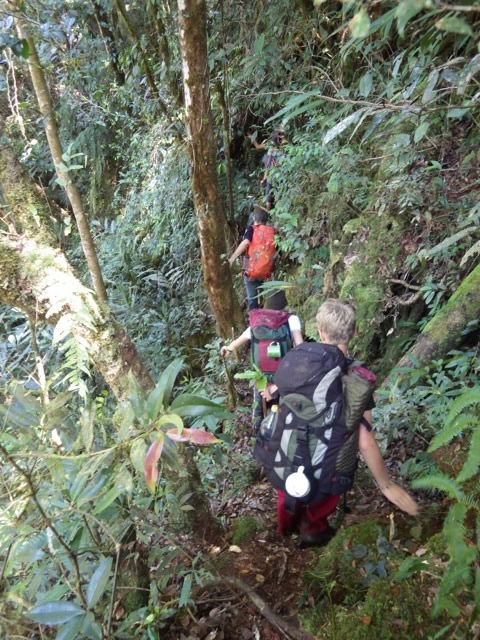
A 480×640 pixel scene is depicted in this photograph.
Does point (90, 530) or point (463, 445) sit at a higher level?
point (90, 530)

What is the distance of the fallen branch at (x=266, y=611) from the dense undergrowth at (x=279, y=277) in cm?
11

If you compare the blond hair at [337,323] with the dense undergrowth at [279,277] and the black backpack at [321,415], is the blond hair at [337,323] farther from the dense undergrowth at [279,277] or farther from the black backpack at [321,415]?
the dense undergrowth at [279,277]

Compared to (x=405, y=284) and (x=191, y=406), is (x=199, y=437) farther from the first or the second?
(x=405, y=284)

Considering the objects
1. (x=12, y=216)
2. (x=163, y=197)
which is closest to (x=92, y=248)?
(x=12, y=216)

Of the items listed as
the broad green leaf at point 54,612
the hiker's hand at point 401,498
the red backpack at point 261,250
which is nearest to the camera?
the broad green leaf at point 54,612

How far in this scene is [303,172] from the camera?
19.0ft

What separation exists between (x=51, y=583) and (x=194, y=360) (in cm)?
537

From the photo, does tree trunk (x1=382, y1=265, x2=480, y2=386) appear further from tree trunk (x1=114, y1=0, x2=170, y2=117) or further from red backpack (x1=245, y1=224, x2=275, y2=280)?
tree trunk (x1=114, y1=0, x2=170, y2=117)

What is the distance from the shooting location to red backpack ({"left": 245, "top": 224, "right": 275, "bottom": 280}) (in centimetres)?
610

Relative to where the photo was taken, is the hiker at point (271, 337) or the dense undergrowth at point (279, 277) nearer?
the dense undergrowth at point (279, 277)

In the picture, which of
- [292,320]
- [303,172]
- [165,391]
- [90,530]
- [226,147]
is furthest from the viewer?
[226,147]

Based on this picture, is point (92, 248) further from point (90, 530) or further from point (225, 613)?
point (225, 613)

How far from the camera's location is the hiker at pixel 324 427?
2.47m

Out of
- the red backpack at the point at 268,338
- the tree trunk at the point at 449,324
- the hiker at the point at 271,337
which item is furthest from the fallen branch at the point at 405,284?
the red backpack at the point at 268,338
